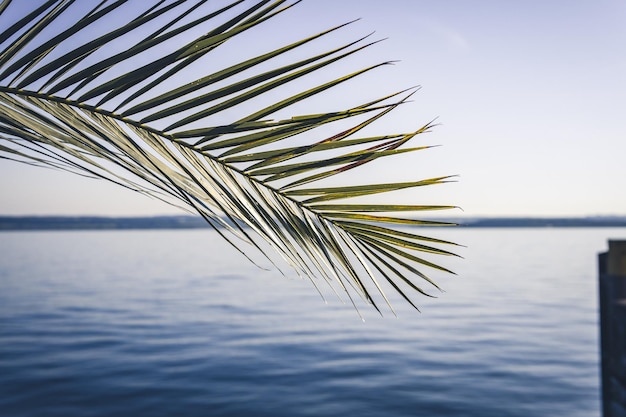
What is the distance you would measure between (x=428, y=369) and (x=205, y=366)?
4891 millimetres

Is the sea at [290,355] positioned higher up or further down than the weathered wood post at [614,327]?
further down

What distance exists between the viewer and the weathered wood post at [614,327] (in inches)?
267

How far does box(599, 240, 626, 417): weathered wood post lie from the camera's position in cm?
678

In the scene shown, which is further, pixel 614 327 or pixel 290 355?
pixel 290 355

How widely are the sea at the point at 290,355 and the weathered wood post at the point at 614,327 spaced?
2901mm

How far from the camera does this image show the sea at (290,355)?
10914 millimetres

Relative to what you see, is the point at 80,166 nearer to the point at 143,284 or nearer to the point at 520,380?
the point at 520,380

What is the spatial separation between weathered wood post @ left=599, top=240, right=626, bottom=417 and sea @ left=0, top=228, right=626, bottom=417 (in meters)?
2.90

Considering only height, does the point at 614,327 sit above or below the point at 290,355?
above

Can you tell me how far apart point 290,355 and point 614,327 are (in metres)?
8.86

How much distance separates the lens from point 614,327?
22.8ft

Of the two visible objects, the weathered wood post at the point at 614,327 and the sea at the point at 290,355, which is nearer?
the weathered wood post at the point at 614,327

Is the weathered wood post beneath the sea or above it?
above

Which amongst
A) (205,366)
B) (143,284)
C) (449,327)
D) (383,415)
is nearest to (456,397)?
(383,415)
